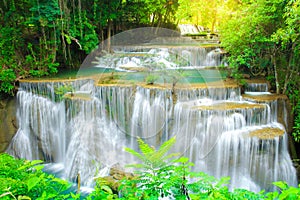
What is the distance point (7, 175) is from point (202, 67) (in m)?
9.64

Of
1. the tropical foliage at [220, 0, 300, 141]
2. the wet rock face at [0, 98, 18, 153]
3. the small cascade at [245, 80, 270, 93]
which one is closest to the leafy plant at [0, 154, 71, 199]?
the wet rock face at [0, 98, 18, 153]

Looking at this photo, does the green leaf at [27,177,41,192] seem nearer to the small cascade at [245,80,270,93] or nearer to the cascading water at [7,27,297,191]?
the cascading water at [7,27,297,191]

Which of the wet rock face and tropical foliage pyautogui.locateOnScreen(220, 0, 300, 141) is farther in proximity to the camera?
the wet rock face

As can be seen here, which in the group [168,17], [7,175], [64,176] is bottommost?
[64,176]

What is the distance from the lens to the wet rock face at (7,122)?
7820 millimetres

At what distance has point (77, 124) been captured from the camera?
25.5 ft

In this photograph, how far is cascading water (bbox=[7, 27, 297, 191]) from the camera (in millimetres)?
6438

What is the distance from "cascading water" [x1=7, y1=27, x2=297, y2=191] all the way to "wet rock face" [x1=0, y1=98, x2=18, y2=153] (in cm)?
18

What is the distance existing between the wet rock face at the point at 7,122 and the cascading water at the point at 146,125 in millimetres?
180

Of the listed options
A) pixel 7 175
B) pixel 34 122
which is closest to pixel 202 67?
pixel 34 122

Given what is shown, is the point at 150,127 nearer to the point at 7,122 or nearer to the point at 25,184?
the point at 7,122

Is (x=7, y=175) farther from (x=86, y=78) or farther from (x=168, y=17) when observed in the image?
(x=168, y=17)

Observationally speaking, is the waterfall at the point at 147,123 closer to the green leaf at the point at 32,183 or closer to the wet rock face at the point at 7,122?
the wet rock face at the point at 7,122

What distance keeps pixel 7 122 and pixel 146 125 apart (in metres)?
4.54
